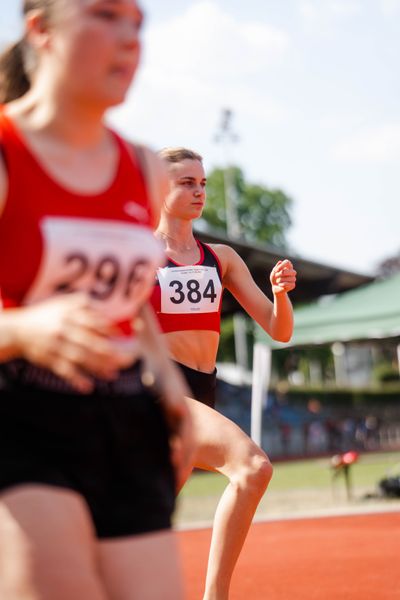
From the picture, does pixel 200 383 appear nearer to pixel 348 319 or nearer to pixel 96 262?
pixel 96 262

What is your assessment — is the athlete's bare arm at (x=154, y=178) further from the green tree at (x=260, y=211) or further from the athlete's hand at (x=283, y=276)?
the green tree at (x=260, y=211)

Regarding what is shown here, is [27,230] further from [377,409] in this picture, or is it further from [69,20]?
[377,409]

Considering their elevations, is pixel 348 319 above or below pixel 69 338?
below

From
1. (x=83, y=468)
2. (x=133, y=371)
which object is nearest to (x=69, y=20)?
(x=133, y=371)

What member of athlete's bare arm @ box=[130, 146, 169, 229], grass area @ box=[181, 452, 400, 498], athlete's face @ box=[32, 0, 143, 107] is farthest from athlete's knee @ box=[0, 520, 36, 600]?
grass area @ box=[181, 452, 400, 498]

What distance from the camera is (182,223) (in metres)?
5.30

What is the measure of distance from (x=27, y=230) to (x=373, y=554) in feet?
19.8

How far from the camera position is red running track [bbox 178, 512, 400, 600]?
622 centimetres

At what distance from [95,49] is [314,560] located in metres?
5.98

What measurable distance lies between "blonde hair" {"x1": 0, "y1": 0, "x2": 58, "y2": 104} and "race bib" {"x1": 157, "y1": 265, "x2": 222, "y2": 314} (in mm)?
2293

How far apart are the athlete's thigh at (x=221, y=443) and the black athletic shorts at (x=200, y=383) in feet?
0.91

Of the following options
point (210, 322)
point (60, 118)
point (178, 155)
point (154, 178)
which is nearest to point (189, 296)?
point (210, 322)

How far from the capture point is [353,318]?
15906 millimetres

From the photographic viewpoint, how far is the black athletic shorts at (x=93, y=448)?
2.25 m
